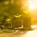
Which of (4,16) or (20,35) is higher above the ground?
(4,16)

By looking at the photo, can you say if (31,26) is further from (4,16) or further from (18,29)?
(4,16)

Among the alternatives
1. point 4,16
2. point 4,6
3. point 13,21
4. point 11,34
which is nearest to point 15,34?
point 11,34

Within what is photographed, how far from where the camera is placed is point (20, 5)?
1.19m

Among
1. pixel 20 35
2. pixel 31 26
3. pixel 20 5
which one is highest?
pixel 20 5

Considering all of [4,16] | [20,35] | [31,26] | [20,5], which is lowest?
[20,35]

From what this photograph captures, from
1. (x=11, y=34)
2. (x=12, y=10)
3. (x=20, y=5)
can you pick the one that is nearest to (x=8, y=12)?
(x=12, y=10)

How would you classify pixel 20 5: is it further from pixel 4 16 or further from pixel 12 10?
pixel 4 16

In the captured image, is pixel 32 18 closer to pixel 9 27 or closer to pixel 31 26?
pixel 31 26

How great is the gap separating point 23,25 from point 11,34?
181mm

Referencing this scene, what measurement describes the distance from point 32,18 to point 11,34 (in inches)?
12.6

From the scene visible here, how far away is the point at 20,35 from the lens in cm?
115

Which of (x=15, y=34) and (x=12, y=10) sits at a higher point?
(x=12, y=10)

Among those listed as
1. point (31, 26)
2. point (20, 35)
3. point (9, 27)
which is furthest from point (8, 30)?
point (31, 26)

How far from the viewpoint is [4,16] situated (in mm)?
1212
